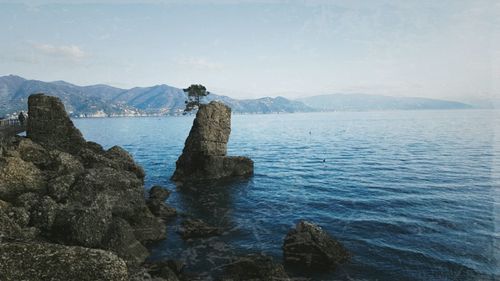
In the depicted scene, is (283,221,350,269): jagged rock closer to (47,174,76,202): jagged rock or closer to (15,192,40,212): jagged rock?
(47,174,76,202): jagged rock

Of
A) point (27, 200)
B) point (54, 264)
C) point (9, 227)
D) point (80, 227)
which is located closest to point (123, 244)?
point (80, 227)

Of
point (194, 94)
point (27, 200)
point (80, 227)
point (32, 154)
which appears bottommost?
point (80, 227)

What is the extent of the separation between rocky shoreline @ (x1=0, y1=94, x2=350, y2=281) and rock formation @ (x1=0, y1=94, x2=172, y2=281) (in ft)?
0.10

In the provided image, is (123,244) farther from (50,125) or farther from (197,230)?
(50,125)

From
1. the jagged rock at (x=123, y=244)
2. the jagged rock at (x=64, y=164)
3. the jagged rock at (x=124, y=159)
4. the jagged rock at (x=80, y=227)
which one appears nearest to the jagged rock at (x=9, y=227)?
the jagged rock at (x=80, y=227)

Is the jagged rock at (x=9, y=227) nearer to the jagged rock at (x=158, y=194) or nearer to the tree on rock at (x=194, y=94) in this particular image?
the jagged rock at (x=158, y=194)

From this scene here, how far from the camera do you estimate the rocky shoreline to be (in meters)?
11.6

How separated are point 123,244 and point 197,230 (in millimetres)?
8027

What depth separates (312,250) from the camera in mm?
23859

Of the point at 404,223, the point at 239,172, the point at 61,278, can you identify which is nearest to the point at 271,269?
the point at 61,278

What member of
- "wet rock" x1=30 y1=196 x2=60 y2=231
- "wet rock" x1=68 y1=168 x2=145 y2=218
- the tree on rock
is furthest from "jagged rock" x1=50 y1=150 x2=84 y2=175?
the tree on rock

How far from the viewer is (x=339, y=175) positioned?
54531 millimetres

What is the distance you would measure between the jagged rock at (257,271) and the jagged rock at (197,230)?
7.89 meters

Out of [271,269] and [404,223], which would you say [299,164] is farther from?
[271,269]
